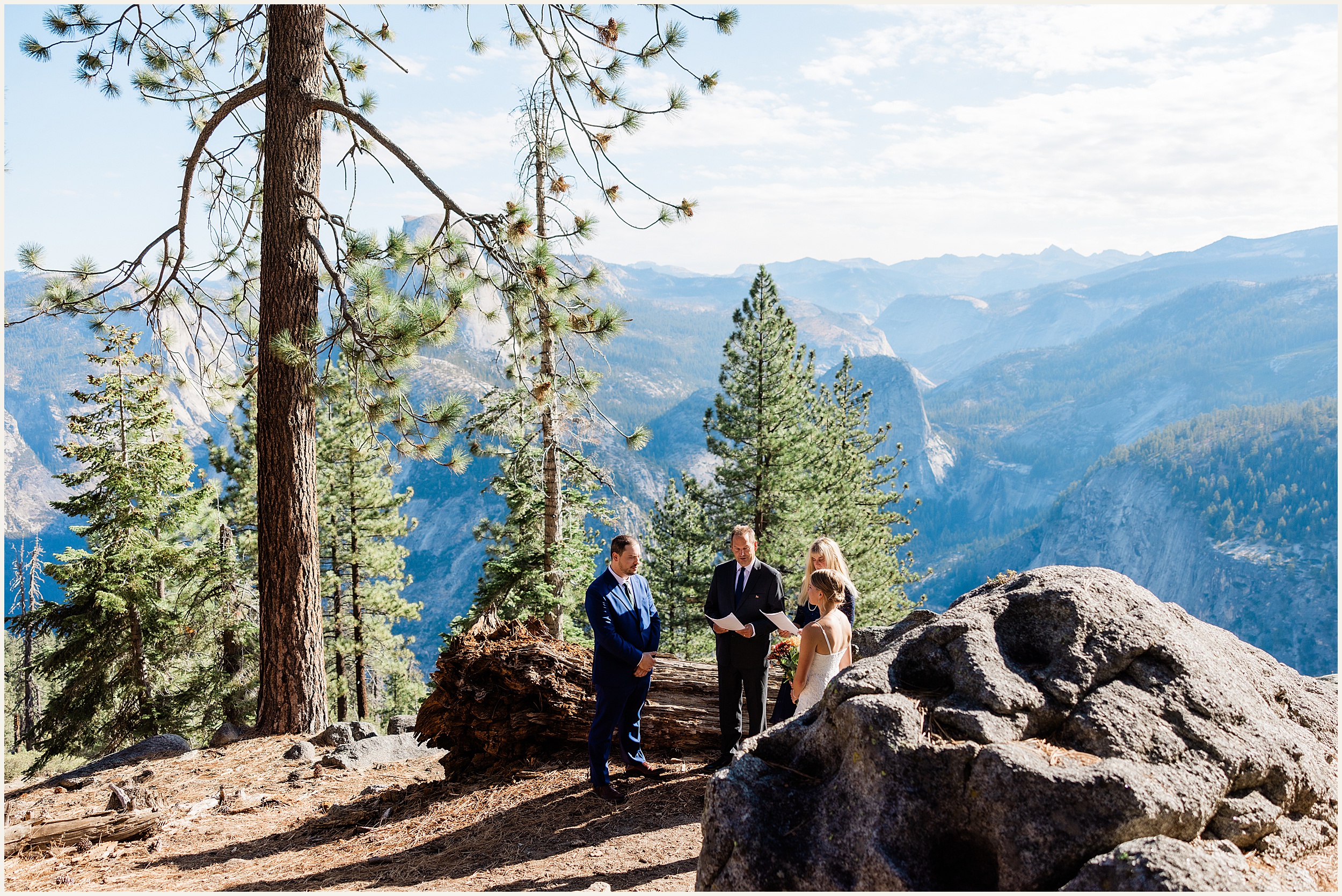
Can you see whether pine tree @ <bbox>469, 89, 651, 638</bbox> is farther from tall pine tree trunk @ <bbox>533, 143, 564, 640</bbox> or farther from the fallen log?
the fallen log

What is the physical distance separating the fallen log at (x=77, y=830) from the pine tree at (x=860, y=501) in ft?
62.6

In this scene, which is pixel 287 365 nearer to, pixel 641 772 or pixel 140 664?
pixel 641 772

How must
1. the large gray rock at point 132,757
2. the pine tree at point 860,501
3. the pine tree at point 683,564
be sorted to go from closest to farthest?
the large gray rock at point 132,757 → the pine tree at point 683,564 → the pine tree at point 860,501

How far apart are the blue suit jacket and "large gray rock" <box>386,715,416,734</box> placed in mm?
4915

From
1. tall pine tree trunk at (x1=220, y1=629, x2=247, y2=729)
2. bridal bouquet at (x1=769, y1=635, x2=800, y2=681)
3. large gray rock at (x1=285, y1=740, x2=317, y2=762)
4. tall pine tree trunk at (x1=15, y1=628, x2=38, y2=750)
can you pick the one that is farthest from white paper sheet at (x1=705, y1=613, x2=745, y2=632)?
tall pine tree trunk at (x1=15, y1=628, x2=38, y2=750)

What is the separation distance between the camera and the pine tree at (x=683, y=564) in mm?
24406

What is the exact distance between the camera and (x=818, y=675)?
184 inches

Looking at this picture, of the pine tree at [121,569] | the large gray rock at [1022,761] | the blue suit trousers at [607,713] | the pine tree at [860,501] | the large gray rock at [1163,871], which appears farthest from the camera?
the pine tree at [860,501]

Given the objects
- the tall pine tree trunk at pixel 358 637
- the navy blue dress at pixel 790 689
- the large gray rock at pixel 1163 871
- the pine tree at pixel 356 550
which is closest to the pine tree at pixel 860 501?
the pine tree at pixel 356 550

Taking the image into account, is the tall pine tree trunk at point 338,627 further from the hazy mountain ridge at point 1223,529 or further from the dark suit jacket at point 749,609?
the hazy mountain ridge at point 1223,529

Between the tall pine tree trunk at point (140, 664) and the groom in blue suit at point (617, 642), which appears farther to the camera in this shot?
the tall pine tree trunk at point (140, 664)

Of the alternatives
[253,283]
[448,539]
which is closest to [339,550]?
[253,283]

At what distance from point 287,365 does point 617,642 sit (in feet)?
14.7

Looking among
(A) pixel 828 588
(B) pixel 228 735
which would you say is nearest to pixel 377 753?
(B) pixel 228 735
